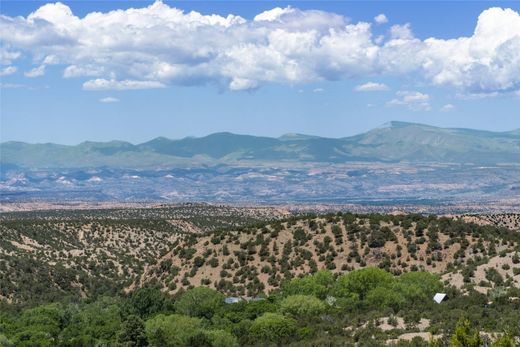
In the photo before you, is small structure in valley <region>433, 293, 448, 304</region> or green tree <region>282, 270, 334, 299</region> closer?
small structure in valley <region>433, 293, 448, 304</region>

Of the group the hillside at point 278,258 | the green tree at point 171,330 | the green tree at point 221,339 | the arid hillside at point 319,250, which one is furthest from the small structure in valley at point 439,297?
the green tree at point 171,330

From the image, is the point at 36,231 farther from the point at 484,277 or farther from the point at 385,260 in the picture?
the point at 484,277

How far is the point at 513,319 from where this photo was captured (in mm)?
45312

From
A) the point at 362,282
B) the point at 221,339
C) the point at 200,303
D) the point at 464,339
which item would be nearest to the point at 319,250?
the point at 362,282

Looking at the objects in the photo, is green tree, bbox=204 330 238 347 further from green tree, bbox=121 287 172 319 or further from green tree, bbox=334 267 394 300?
green tree, bbox=334 267 394 300

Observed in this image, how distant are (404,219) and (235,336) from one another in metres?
41.6

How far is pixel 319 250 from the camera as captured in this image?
3342 inches

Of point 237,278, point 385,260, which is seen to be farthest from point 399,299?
point 237,278

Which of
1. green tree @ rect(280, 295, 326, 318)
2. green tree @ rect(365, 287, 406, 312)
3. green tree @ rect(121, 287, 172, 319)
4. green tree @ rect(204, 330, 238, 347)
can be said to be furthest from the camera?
green tree @ rect(121, 287, 172, 319)

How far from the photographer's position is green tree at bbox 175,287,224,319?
210 feet

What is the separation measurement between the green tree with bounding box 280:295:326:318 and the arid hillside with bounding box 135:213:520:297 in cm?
1838

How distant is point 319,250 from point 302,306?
26203 millimetres

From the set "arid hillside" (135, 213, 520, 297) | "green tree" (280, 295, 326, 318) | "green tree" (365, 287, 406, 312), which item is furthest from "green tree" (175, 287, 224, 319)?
"green tree" (365, 287, 406, 312)

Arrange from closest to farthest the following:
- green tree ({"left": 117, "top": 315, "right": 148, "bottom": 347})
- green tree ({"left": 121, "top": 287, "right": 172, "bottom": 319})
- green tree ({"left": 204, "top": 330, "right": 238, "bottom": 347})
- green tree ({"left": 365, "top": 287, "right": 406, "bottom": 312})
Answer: green tree ({"left": 204, "top": 330, "right": 238, "bottom": 347}) < green tree ({"left": 117, "top": 315, "right": 148, "bottom": 347}) < green tree ({"left": 365, "top": 287, "right": 406, "bottom": 312}) < green tree ({"left": 121, "top": 287, "right": 172, "bottom": 319})
